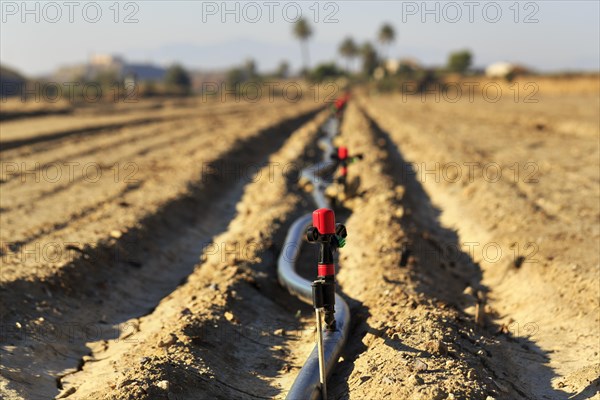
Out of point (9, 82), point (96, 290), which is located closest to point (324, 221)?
point (96, 290)

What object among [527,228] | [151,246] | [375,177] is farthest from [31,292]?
[375,177]

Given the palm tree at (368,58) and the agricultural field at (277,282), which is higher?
the palm tree at (368,58)

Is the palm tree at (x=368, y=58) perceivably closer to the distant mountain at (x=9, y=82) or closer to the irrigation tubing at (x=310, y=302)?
the distant mountain at (x=9, y=82)

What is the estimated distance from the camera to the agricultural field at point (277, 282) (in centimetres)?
630

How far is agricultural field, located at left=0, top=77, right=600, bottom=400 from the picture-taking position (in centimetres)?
630

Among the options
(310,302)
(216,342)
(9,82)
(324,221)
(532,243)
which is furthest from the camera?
(9,82)

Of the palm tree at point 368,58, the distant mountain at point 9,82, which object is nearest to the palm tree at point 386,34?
the palm tree at point 368,58

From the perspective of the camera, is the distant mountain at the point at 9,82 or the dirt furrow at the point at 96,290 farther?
the distant mountain at the point at 9,82

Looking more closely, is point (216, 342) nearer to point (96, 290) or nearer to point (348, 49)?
point (96, 290)

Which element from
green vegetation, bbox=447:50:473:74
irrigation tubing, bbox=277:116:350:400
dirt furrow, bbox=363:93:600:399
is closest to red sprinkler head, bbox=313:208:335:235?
irrigation tubing, bbox=277:116:350:400

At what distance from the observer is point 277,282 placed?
953 cm

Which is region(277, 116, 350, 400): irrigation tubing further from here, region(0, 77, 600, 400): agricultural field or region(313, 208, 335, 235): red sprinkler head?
region(313, 208, 335, 235): red sprinkler head

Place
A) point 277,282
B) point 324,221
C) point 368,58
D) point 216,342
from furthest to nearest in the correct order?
point 368,58 → point 277,282 → point 216,342 → point 324,221

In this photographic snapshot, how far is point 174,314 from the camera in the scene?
7.86 m
